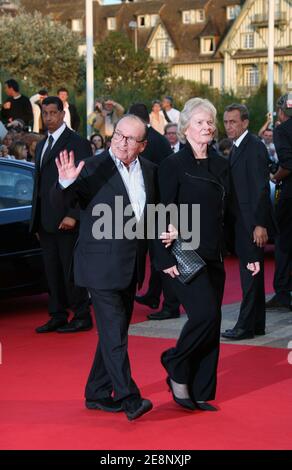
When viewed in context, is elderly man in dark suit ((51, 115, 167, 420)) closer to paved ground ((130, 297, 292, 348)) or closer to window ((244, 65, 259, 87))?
paved ground ((130, 297, 292, 348))

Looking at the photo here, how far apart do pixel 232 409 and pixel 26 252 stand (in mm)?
3849

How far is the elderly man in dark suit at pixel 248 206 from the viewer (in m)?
8.82

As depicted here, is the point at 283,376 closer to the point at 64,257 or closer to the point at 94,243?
the point at 94,243

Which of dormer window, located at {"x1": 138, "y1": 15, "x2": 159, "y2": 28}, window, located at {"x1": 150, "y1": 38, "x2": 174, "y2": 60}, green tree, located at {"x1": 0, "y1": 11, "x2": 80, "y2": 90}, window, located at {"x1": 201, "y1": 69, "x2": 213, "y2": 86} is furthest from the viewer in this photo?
dormer window, located at {"x1": 138, "y1": 15, "x2": 159, "y2": 28}

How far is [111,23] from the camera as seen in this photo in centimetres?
8638

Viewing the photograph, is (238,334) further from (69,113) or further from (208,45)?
(208,45)

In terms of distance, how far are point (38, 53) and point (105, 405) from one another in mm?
48068

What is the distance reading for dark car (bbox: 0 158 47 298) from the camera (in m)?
9.95

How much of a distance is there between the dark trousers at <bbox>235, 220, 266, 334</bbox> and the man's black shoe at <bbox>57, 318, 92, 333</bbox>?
1.40 metres

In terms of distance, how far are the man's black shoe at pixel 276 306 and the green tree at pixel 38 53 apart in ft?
139

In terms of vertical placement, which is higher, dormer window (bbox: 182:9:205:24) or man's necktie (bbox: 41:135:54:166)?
dormer window (bbox: 182:9:205:24)

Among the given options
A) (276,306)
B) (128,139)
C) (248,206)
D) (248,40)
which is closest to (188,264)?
(128,139)

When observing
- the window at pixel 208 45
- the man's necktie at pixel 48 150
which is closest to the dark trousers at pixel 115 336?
the man's necktie at pixel 48 150

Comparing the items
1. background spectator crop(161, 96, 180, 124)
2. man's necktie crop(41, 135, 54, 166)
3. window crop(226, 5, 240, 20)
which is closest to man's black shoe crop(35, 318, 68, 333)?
man's necktie crop(41, 135, 54, 166)
